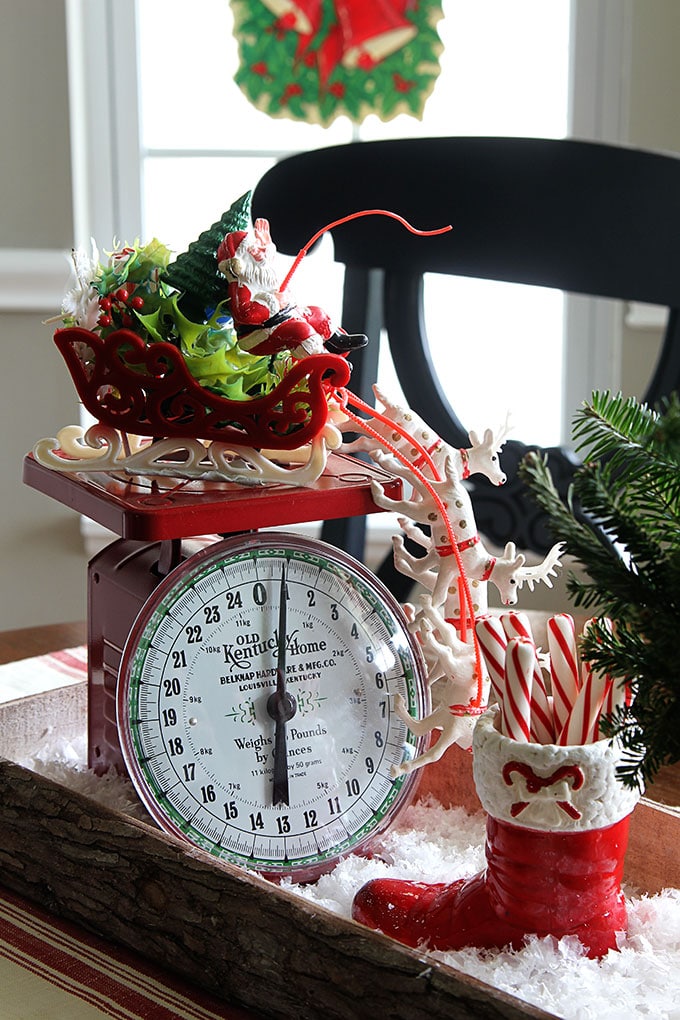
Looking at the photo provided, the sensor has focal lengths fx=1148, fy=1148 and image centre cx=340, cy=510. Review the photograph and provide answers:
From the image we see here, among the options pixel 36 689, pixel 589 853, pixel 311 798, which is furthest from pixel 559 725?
pixel 36 689

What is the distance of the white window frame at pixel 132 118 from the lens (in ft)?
7.09

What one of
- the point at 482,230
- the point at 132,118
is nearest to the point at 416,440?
the point at 482,230

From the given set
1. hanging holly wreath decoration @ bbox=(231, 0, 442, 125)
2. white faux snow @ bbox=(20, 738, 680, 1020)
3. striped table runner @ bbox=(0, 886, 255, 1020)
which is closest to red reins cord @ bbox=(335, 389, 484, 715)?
white faux snow @ bbox=(20, 738, 680, 1020)

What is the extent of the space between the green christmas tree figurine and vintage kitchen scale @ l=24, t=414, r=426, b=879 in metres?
0.09

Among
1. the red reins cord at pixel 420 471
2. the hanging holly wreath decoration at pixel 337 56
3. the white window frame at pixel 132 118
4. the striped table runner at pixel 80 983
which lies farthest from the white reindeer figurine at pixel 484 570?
the hanging holly wreath decoration at pixel 337 56

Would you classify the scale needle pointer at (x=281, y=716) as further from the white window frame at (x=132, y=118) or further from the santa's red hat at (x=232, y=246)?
the white window frame at (x=132, y=118)

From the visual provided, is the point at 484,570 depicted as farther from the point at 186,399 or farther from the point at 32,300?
the point at 32,300

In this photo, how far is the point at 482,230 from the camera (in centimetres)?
137

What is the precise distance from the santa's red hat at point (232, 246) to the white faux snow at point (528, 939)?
0.29 m

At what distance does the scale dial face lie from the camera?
59 cm

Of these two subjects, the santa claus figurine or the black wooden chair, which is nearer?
the santa claus figurine

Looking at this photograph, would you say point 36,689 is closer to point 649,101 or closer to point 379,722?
point 379,722

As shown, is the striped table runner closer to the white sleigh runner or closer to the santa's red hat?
the white sleigh runner

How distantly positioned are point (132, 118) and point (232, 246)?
1.85 m
